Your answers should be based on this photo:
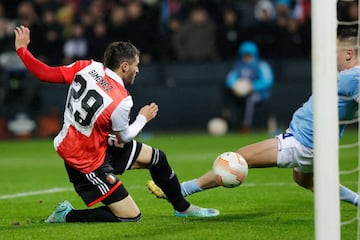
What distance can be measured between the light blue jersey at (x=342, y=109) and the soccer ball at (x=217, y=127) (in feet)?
39.9

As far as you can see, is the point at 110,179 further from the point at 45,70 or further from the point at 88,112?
the point at 45,70

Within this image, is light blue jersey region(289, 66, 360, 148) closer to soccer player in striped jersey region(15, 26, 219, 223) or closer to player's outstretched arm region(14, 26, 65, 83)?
soccer player in striped jersey region(15, 26, 219, 223)

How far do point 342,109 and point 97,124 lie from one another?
2072 millimetres

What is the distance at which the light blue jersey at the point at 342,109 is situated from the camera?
7.35 m

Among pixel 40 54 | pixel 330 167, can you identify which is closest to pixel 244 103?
pixel 40 54

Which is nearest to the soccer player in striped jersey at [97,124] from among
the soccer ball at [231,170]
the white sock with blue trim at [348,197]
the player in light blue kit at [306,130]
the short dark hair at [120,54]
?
the short dark hair at [120,54]

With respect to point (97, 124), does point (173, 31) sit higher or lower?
lower

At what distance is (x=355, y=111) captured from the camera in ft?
24.9

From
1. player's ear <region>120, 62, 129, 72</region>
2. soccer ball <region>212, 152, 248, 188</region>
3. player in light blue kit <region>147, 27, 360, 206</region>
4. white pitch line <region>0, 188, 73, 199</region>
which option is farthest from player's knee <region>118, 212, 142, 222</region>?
white pitch line <region>0, 188, 73, 199</region>

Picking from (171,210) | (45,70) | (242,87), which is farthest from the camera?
(242,87)

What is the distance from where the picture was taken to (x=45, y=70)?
24.9ft

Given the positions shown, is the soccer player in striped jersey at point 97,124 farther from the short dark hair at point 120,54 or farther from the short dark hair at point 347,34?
the short dark hair at point 347,34

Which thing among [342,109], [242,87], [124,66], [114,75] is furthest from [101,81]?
[242,87]

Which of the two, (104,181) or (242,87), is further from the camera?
(242,87)
